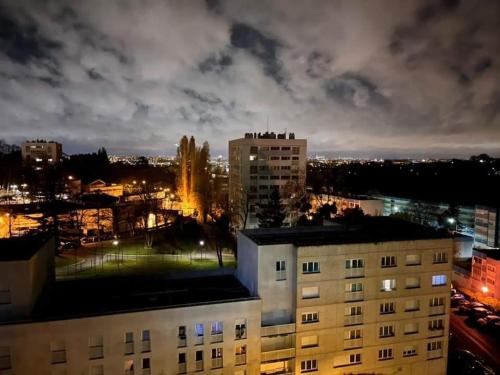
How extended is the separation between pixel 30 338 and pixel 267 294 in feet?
32.9

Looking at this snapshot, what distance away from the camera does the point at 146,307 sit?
16719 mm

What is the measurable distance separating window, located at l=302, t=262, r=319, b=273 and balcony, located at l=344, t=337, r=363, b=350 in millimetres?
Answer: 4071

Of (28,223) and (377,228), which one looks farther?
(28,223)

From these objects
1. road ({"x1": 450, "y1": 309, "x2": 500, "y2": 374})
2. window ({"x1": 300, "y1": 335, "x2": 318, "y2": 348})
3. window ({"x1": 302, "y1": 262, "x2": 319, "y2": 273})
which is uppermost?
window ({"x1": 302, "y1": 262, "x2": 319, "y2": 273})

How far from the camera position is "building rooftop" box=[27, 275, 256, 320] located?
16.8 metres

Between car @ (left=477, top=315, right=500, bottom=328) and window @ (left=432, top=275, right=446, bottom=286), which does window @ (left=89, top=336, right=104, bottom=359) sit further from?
car @ (left=477, top=315, right=500, bottom=328)

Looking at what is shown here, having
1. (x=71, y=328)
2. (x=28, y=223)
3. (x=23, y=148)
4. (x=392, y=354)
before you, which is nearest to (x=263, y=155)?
(x=28, y=223)

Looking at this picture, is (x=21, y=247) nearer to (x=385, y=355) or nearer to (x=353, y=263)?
(x=353, y=263)

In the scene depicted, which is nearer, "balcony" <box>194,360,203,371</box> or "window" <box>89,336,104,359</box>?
"window" <box>89,336,104,359</box>

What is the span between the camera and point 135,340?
643 inches

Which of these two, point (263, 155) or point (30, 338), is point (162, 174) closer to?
point (263, 155)

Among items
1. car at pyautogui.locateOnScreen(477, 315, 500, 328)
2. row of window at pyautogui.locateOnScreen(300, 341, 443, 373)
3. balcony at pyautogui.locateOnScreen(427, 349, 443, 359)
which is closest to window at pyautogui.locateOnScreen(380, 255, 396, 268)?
row of window at pyautogui.locateOnScreen(300, 341, 443, 373)

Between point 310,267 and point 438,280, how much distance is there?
24.0 ft

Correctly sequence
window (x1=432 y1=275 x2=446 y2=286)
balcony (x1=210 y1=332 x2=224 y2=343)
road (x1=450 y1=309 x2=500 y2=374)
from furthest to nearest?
road (x1=450 y1=309 x2=500 y2=374) < window (x1=432 y1=275 x2=446 y2=286) < balcony (x1=210 y1=332 x2=224 y2=343)
